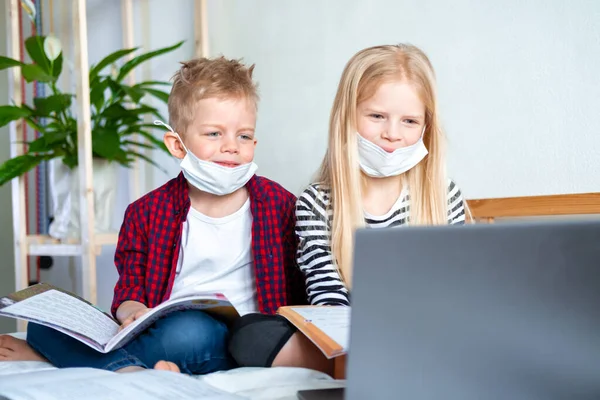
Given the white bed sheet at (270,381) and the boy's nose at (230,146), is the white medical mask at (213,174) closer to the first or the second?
the boy's nose at (230,146)

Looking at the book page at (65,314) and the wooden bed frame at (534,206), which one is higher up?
the wooden bed frame at (534,206)

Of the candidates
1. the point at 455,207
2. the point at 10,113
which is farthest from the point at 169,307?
the point at 10,113

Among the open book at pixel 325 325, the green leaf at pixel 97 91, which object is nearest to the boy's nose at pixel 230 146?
the open book at pixel 325 325

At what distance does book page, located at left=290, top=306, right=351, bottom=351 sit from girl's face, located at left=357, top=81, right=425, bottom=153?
14.1 inches

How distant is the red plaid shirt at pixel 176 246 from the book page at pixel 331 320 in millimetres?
356

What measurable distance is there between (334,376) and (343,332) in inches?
6.8

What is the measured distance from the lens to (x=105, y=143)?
1705 mm

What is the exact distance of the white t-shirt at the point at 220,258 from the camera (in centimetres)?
113

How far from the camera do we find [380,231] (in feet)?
1.33

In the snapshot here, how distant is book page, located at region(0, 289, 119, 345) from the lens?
73 centimetres

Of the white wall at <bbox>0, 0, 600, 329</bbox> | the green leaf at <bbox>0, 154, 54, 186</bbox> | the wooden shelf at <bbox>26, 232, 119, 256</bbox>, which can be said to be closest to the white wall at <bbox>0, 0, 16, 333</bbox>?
the wooden shelf at <bbox>26, 232, 119, 256</bbox>

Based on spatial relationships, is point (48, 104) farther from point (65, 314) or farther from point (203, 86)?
point (65, 314)

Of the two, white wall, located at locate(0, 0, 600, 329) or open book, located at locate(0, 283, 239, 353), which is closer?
open book, located at locate(0, 283, 239, 353)

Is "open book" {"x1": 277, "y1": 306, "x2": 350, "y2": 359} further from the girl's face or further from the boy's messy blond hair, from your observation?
the boy's messy blond hair
